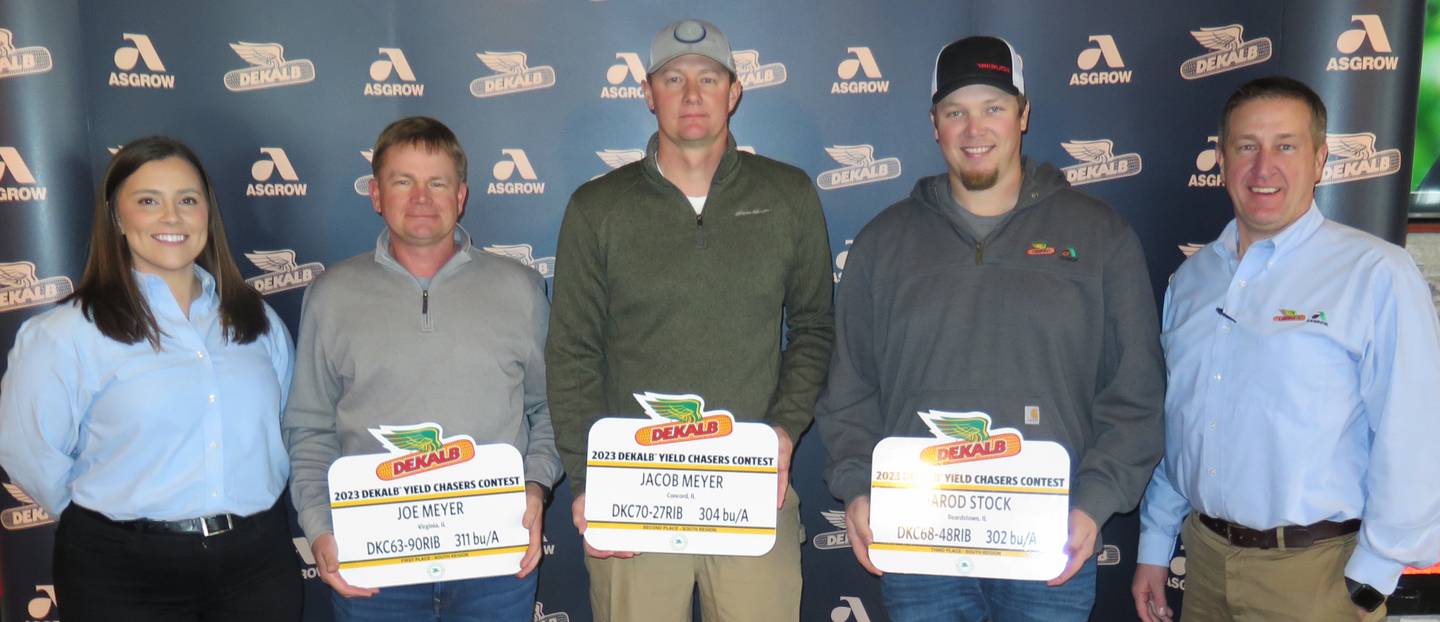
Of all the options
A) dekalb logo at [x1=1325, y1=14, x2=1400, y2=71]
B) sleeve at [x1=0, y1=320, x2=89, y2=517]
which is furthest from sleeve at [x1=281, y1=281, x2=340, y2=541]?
dekalb logo at [x1=1325, y1=14, x2=1400, y2=71]

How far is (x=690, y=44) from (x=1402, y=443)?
1861 mm

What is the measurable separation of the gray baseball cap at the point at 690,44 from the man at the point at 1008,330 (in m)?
0.56

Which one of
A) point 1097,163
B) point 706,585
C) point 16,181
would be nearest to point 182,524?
point 706,585

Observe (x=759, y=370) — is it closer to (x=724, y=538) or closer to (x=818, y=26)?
(x=724, y=538)

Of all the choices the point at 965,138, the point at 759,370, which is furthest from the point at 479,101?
the point at 965,138

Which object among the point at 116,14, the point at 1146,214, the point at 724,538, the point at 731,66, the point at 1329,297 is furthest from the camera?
the point at 1146,214

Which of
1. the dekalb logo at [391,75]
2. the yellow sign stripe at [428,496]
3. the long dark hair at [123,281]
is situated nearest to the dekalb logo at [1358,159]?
the yellow sign stripe at [428,496]

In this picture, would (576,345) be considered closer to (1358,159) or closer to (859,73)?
(859,73)

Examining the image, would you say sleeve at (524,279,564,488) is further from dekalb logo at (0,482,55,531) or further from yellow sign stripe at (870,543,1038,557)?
dekalb logo at (0,482,55,531)

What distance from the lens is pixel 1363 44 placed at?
2904 millimetres

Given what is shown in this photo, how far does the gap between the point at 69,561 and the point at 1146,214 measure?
3428 mm

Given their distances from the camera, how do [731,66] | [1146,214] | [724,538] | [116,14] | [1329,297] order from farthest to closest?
1. [1146,214]
2. [116,14]
3. [731,66]
4. [724,538]
5. [1329,297]

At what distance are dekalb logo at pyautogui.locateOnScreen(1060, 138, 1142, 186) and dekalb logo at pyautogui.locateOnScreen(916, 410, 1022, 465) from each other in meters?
1.56

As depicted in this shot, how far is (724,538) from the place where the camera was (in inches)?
83.8
